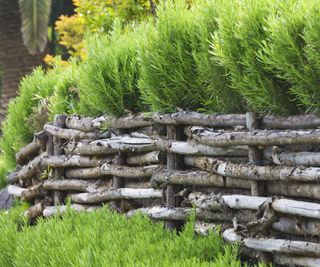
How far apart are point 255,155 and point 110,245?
0.98 meters

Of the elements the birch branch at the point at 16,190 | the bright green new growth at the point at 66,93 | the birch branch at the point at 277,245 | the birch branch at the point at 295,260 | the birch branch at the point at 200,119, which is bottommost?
the birch branch at the point at 16,190

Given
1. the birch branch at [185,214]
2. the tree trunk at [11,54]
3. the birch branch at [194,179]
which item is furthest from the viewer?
the tree trunk at [11,54]

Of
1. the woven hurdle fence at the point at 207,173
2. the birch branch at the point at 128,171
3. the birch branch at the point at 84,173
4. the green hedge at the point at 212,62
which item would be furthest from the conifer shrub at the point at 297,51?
the birch branch at the point at 84,173

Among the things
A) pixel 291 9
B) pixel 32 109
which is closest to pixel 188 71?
pixel 291 9

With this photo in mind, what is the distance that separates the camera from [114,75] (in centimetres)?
534

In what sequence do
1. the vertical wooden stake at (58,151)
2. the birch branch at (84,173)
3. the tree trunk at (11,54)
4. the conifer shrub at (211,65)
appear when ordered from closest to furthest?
1. the conifer shrub at (211,65)
2. the birch branch at (84,173)
3. the vertical wooden stake at (58,151)
4. the tree trunk at (11,54)

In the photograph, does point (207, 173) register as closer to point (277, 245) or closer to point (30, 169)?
point (277, 245)

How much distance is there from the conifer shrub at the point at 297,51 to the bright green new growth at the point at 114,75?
1.78 metres

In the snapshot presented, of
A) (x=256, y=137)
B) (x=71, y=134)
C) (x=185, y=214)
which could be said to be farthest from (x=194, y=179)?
(x=71, y=134)

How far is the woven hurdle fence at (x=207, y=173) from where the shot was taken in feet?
11.9

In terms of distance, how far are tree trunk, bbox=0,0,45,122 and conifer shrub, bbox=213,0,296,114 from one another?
1364 centimetres

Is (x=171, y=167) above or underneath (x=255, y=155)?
underneath

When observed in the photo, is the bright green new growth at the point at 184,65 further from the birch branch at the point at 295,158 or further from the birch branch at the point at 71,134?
the birch branch at the point at 71,134

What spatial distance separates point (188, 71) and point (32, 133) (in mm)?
3458
